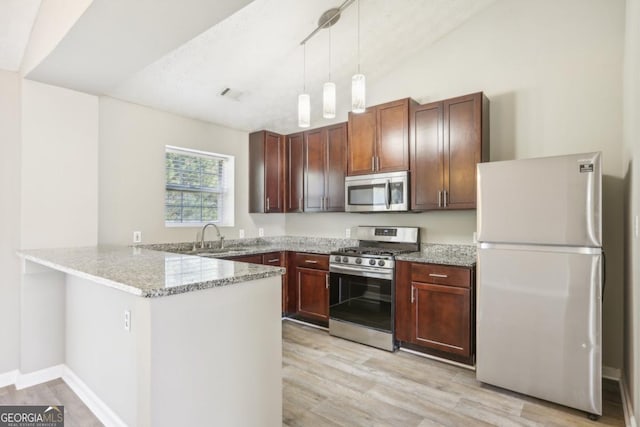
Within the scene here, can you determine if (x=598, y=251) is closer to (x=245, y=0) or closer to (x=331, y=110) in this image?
(x=331, y=110)

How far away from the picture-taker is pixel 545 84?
9.72 ft

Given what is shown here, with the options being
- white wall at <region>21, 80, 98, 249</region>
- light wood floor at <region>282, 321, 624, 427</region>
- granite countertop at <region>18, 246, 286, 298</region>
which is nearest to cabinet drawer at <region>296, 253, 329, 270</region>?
light wood floor at <region>282, 321, 624, 427</region>

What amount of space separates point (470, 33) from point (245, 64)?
226cm

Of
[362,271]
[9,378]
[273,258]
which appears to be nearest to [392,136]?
[362,271]

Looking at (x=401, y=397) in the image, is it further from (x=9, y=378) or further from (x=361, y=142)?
(x=9, y=378)

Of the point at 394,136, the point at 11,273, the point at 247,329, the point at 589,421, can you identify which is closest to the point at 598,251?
the point at 589,421

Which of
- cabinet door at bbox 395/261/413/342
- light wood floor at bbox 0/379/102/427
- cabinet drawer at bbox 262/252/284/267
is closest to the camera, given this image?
light wood floor at bbox 0/379/102/427

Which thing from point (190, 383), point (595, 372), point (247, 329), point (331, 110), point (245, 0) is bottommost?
point (595, 372)

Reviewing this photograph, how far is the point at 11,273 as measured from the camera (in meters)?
2.61

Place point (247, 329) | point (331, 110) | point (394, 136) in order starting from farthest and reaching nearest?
point (394, 136) < point (331, 110) < point (247, 329)

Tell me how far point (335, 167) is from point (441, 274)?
70.6 inches

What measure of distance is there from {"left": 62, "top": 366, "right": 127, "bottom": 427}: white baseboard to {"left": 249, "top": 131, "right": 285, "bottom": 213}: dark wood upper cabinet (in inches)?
97.6

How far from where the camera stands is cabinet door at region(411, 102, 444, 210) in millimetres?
3189

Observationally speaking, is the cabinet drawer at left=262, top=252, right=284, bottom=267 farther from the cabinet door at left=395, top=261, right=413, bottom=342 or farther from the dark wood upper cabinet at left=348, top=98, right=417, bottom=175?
the cabinet door at left=395, top=261, right=413, bottom=342
